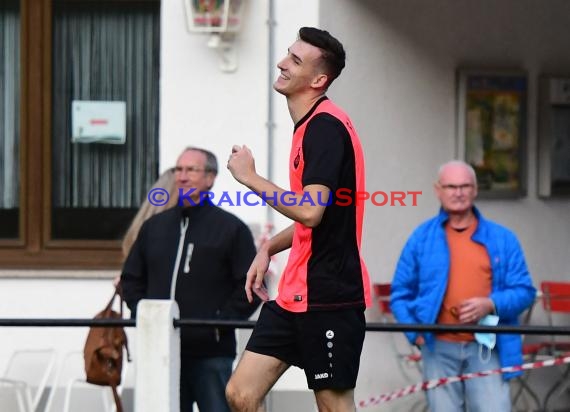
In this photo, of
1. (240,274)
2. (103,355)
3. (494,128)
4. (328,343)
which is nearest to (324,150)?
(328,343)

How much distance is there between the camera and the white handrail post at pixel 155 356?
6.02m

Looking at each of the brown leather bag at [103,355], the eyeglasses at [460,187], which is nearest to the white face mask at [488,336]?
the eyeglasses at [460,187]

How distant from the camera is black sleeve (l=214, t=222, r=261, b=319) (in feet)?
22.8

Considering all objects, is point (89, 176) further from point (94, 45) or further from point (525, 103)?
point (525, 103)

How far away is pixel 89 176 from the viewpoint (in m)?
9.21

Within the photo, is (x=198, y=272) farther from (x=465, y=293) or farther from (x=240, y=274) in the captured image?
(x=465, y=293)

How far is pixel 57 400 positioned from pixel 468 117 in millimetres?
3162

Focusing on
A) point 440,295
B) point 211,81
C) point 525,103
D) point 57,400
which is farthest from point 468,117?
point 57,400

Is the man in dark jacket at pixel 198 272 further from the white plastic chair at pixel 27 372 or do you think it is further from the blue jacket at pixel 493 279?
the white plastic chair at pixel 27 372

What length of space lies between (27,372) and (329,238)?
4.18 meters

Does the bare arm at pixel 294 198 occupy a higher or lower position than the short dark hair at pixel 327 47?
lower

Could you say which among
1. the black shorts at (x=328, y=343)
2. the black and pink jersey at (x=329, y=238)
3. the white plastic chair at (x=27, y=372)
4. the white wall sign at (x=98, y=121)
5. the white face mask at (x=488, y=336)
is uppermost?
the white wall sign at (x=98, y=121)

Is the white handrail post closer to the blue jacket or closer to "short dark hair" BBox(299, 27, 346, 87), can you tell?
"short dark hair" BBox(299, 27, 346, 87)

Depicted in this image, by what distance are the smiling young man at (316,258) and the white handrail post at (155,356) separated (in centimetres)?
86
